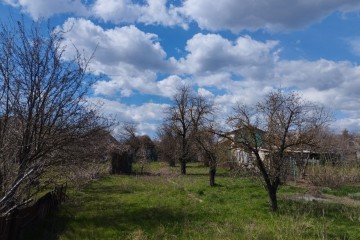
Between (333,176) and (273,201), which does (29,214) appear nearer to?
(273,201)

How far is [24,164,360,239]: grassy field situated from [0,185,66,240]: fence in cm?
38

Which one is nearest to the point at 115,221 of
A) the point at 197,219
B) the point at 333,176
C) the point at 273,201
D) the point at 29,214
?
the point at 197,219

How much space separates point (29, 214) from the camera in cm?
1420

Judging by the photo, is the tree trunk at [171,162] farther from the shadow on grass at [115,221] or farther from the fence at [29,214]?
the shadow on grass at [115,221]

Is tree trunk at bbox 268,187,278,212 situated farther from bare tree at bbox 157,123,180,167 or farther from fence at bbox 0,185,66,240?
bare tree at bbox 157,123,180,167

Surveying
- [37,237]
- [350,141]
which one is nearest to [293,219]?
[37,237]

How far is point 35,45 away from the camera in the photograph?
1384 centimetres

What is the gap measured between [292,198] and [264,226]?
7.46 meters

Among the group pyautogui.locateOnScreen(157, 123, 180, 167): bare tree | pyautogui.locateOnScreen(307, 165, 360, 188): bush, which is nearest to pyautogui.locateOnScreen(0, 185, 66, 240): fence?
pyautogui.locateOnScreen(307, 165, 360, 188): bush

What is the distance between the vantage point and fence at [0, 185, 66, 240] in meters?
11.6

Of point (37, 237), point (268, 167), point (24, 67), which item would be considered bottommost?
point (37, 237)

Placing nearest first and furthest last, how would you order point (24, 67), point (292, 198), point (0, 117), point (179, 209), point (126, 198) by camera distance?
Answer: point (0, 117) < point (24, 67) < point (179, 209) < point (292, 198) < point (126, 198)

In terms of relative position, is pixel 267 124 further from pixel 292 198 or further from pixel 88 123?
pixel 88 123

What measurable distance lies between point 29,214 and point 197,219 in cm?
573
